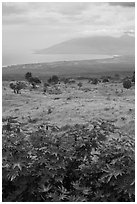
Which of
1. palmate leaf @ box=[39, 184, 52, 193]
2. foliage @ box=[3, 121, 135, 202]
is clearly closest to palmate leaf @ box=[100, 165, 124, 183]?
foliage @ box=[3, 121, 135, 202]

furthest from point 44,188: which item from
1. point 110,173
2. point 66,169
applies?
point 110,173

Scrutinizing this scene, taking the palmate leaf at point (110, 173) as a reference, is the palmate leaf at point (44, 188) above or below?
below

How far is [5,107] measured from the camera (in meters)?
19.6

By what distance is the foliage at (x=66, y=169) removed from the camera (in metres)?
3.81

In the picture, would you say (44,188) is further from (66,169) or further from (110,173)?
(110,173)

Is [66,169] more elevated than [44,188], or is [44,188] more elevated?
[66,169]

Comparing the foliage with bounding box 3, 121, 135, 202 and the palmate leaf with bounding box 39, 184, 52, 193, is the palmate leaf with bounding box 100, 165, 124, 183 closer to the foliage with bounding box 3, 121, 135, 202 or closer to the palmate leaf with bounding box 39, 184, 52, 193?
the foliage with bounding box 3, 121, 135, 202

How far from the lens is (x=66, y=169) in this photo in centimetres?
414

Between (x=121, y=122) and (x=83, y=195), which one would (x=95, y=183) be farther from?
(x=121, y=122)

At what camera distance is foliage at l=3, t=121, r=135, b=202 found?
381 cm

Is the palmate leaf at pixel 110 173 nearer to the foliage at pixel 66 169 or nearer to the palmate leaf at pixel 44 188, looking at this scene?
the foliage at pixel 66 169

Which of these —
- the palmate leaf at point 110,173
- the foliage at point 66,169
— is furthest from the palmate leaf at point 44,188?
the palmate leaf at point 110,173

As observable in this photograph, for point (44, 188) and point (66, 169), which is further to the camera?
point (66, 169)

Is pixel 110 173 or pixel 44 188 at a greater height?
pixel 110 173
